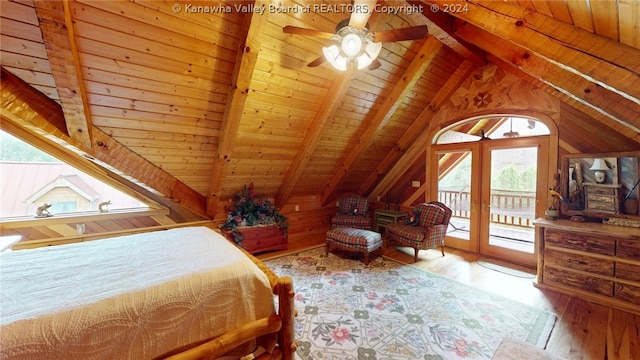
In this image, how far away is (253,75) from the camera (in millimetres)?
2697

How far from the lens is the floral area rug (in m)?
2.09

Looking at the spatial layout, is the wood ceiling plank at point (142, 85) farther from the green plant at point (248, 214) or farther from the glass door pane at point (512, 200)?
the glass door pane at point (512, 200)

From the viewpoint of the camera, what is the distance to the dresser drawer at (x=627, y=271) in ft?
8.21

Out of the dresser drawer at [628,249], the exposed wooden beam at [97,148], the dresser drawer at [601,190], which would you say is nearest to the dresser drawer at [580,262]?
the dresser drawer at [628,249]

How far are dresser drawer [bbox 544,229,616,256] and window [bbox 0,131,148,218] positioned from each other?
226 inches

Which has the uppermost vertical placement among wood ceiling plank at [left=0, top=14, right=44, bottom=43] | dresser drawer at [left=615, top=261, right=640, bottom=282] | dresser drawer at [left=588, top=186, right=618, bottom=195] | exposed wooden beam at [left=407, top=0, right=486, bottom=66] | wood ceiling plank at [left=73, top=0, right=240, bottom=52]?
exposed wooden beam at [left=407, top=0, right=486, bottom=66]

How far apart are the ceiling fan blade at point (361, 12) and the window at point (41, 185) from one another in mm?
3768

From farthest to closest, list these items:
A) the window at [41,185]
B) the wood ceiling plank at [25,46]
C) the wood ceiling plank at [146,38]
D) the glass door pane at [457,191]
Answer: the glass door pane at [457,191] < the window at [41,185] < the wood ceiling plank at [146,38] < the wood ceiling plank at [25,46]

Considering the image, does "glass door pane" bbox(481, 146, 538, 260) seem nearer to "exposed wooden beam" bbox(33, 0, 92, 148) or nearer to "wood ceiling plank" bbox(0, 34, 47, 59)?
"exposed wooden beam" bbox(33, 0, 92, 148)

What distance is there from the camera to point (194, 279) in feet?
4.85

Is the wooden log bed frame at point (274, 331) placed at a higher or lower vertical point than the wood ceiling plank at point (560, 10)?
lower

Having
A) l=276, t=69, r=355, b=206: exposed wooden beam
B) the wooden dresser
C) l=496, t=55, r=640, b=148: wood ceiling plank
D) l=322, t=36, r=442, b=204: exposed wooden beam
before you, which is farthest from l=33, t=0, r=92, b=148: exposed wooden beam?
the wooden dresser

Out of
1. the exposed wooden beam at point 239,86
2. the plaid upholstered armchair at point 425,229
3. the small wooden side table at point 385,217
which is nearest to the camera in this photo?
the exposed wooden beam at point 239,86

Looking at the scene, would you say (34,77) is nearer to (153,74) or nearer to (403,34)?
(153,74)
